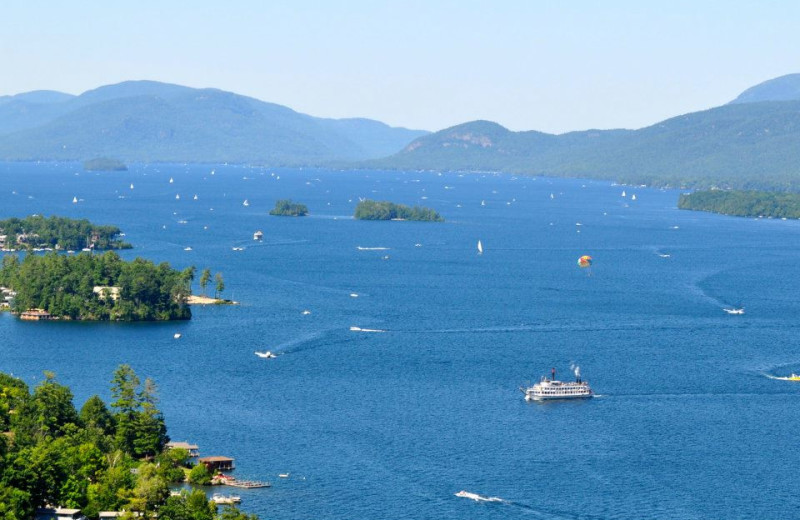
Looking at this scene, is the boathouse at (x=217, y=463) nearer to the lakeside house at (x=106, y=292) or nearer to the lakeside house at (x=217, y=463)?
the lakeside house at (x=217, y=463)

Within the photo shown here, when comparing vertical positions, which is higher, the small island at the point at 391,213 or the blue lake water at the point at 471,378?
the small island at the point at 391,213

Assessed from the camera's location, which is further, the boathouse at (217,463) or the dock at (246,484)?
the boathouse at (217,463)

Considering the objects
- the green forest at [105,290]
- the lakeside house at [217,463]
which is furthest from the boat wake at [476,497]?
the green forest at [105,290]

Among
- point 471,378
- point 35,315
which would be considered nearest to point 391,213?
point 35,315

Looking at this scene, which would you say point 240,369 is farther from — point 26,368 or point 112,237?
point 112,237

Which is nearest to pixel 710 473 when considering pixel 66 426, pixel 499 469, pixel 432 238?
pixel 499 469

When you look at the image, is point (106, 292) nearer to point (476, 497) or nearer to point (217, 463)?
point (217, 463)

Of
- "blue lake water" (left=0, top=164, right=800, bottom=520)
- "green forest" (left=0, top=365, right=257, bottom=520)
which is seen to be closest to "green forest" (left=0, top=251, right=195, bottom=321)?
"blue lake water" (left=0, top=164, right=800, bottom=520)
